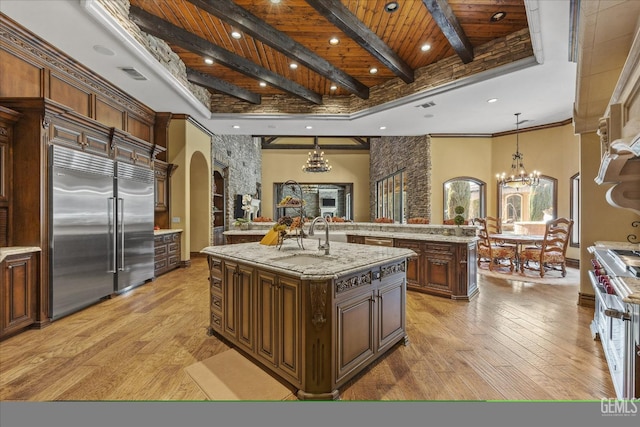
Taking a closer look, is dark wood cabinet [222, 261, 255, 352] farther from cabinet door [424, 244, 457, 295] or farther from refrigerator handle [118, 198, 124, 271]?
cabinet door [424, 244, 457, 295]

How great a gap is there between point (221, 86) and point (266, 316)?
16.9 feet

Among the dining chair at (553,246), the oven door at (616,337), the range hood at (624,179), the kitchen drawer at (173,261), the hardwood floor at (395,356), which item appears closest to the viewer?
the oven door at (616,337)

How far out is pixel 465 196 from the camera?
856 centimetres

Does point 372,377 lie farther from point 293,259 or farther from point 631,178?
point 631,178

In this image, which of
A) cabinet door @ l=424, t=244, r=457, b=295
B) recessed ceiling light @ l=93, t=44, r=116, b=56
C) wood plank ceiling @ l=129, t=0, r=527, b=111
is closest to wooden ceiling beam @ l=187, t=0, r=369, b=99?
wood plank ceiling @ l=129, t=0, r=527, b=111

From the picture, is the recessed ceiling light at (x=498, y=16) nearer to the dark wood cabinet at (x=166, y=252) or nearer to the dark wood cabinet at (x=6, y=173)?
the dark wood cabinet at (x=6, y=173)

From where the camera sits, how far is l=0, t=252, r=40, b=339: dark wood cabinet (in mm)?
2803

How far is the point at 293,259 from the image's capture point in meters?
2.55

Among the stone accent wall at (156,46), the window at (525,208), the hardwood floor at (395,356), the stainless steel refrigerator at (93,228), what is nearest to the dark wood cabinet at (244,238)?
the stainless steel refrigerator at (93,228)

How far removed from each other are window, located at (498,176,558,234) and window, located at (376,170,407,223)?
2.76 meters

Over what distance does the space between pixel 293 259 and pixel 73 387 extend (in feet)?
6.23

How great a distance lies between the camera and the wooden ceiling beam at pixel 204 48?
3.64 m

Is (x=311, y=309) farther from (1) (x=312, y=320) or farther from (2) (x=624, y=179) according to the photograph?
(2) (x=624, y=179)

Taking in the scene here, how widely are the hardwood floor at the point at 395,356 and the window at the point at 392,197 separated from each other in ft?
18.8
